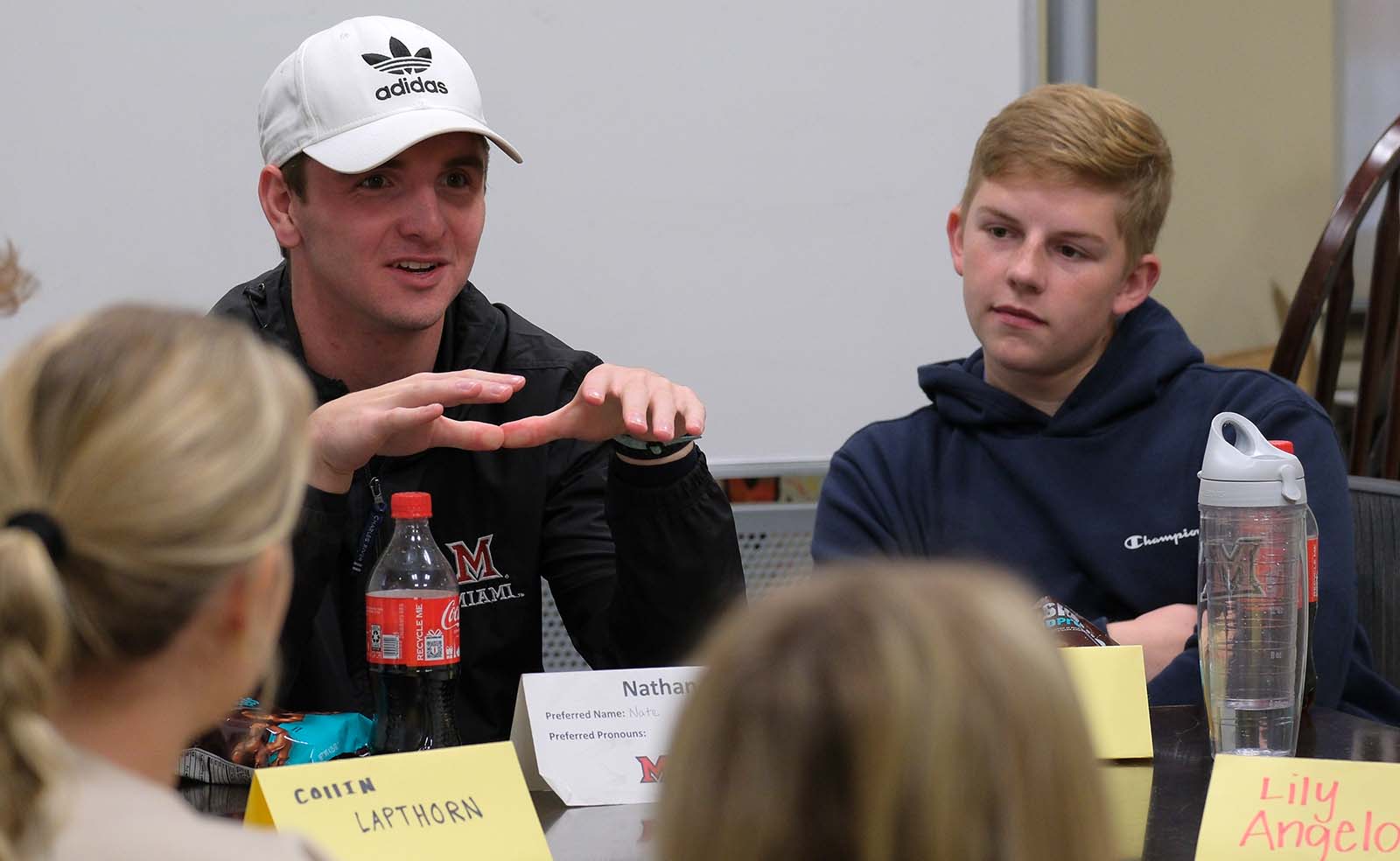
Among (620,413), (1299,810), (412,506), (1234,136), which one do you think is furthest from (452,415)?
(1234,136)

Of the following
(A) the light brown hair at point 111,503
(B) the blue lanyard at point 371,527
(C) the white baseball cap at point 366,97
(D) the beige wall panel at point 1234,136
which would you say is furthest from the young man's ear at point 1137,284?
(D) the beige wall panel at point 1234,136

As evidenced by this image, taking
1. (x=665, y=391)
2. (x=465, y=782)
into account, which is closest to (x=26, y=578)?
(x=465, y=782)

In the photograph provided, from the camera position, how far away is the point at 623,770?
1.31 metres

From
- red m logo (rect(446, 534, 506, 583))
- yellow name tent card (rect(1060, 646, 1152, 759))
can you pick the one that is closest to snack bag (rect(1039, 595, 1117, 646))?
yellow name tent card (rect(1060, 646, 1152, 759))

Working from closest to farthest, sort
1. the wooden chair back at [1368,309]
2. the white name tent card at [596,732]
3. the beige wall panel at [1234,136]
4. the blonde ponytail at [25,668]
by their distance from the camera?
the blonde ponytail at [25,668]
the white name tent card at [596,732]
the wooden chair back at [1368,309]
the beige wall panel at [1234,136]

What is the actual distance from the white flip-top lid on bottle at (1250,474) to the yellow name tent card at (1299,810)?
0.90 feet

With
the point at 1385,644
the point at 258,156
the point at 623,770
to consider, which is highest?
the point at 258,156

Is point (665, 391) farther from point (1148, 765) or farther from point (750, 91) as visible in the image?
point (750, 91)

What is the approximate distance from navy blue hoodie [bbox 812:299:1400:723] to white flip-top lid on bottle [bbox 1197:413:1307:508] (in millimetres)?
380

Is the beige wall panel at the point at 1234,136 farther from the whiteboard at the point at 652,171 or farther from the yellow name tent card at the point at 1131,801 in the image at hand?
the yellow name tent card at the point at 1131,801

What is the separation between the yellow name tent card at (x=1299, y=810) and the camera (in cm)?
114

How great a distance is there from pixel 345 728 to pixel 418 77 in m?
0.84

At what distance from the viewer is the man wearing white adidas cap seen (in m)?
1.74

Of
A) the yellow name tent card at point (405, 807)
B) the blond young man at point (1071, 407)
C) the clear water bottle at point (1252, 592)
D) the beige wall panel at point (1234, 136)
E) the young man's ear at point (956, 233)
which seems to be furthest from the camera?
the beige wall panel at point (1234, 136)
